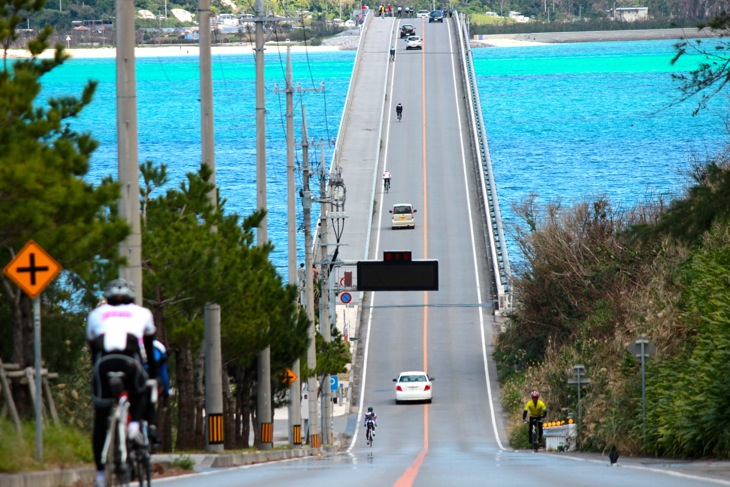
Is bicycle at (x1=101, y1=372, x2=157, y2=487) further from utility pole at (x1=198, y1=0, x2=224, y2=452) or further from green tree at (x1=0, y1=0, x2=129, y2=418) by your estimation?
utility pole at (x1=198, y1=0, x2=224, y2=452)

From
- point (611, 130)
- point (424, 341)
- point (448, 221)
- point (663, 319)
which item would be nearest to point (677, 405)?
point (663, 319)

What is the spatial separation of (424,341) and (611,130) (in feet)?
357

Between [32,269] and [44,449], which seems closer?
[32,269]

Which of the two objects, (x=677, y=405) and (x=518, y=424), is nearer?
(x=677, y=405)

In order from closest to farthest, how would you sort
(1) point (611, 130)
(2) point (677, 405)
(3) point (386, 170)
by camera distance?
(2) point (677, 405) < (3) point (386, 170) < (1) point (611, 130)

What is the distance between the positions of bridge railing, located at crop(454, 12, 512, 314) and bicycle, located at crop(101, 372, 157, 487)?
5491 cm

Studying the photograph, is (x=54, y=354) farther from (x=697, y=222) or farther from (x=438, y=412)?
(x=438, y=412)

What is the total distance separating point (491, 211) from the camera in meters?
82.9

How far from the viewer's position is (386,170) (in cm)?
9581

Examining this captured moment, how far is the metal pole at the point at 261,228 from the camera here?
32375 mm

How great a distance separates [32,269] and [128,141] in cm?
343

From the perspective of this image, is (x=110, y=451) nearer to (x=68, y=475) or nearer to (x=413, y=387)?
(x=68, y=475)

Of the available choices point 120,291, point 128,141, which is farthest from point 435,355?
point 120,291

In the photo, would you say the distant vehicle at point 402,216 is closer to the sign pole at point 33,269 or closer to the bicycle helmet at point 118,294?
the sign pole at point 33,269
